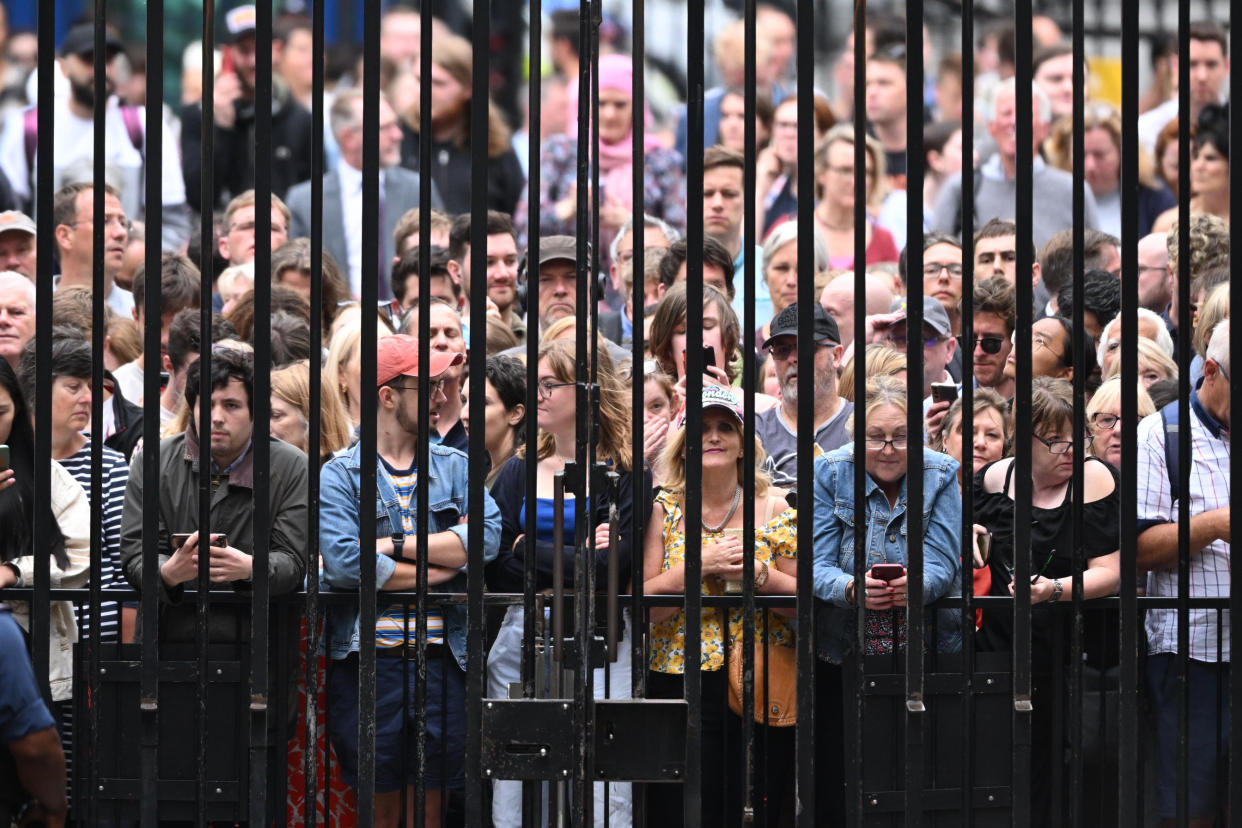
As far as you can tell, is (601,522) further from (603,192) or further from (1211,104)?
(1211,104)

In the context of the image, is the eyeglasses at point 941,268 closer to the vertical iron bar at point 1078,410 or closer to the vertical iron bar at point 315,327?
the vertical iron bar at point 1078,410

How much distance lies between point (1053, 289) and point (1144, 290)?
21.8 inches

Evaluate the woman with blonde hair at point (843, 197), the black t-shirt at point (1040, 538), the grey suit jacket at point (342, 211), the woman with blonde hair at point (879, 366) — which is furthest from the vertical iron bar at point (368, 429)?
the grey suit jacket at point (342, 211)

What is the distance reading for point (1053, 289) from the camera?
892cm

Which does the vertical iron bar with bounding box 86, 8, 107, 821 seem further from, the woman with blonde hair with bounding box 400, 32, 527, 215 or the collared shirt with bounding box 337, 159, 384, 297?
the woman with blonde hair with bounding box 400, 32, 527, 215

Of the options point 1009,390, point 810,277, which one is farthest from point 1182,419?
point 1009,390

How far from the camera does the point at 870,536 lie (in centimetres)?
559

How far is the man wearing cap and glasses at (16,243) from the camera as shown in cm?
837

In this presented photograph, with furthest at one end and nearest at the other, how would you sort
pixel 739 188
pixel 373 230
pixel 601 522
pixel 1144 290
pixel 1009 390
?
1. pixel 739 188
2. pixel 1144 290
3. pixel 1009 390
4. pixel 601 522
5. pixel 373 230

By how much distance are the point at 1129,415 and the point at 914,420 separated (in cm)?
45

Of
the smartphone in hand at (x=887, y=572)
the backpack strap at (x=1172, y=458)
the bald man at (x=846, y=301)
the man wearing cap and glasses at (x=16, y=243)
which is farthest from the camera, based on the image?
the man wearing cap and glasses at (x=16, y=243)

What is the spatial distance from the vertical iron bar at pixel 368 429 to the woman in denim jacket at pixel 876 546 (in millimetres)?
1783

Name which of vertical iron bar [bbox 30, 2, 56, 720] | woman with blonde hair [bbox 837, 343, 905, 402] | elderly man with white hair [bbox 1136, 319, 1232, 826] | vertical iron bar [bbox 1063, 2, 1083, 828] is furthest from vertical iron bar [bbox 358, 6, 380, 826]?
woman with blonde hair [bbox 837, 343, 905, 402]

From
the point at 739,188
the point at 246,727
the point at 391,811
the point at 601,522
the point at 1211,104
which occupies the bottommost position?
the point at 391,811
